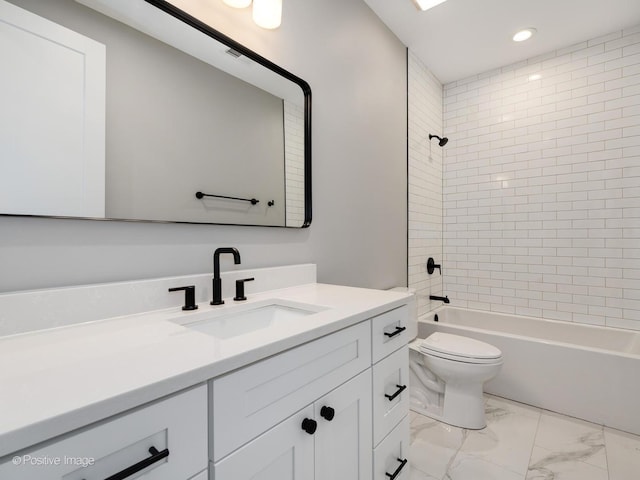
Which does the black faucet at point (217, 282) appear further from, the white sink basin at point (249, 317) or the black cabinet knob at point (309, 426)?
the black cabinet knob at point (309, 426)

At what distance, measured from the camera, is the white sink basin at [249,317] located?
101 cm

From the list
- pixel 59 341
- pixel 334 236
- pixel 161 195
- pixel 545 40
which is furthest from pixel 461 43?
pixel 59 341

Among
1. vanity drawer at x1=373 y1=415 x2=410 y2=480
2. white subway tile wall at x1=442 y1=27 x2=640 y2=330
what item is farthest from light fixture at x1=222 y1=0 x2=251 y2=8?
white subway tile wall at x1=442 y1=27 x2=640 y2=330

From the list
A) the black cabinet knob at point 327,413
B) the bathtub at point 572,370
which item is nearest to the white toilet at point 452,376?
the bathtub at point 572,370

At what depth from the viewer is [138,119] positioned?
1.01 metres

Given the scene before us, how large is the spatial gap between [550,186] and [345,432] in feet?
8.81

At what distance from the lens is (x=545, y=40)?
246cm

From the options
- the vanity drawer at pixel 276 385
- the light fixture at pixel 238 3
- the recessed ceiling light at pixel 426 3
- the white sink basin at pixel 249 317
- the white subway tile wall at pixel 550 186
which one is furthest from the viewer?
the white subway tile wall at pixel 550 186

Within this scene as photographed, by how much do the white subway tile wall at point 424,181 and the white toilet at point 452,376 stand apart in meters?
0.61

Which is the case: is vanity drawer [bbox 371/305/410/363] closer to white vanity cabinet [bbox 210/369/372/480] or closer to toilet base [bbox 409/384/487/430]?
white vanity cabinet [bbox 210/369/372/480]

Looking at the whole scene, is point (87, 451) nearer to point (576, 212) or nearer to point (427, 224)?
point (427, 224)

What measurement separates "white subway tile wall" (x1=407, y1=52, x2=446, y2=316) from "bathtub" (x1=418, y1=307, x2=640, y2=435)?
1.36 feet

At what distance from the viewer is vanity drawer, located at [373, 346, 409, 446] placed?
3.59 ft

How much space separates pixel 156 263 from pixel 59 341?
368mm
